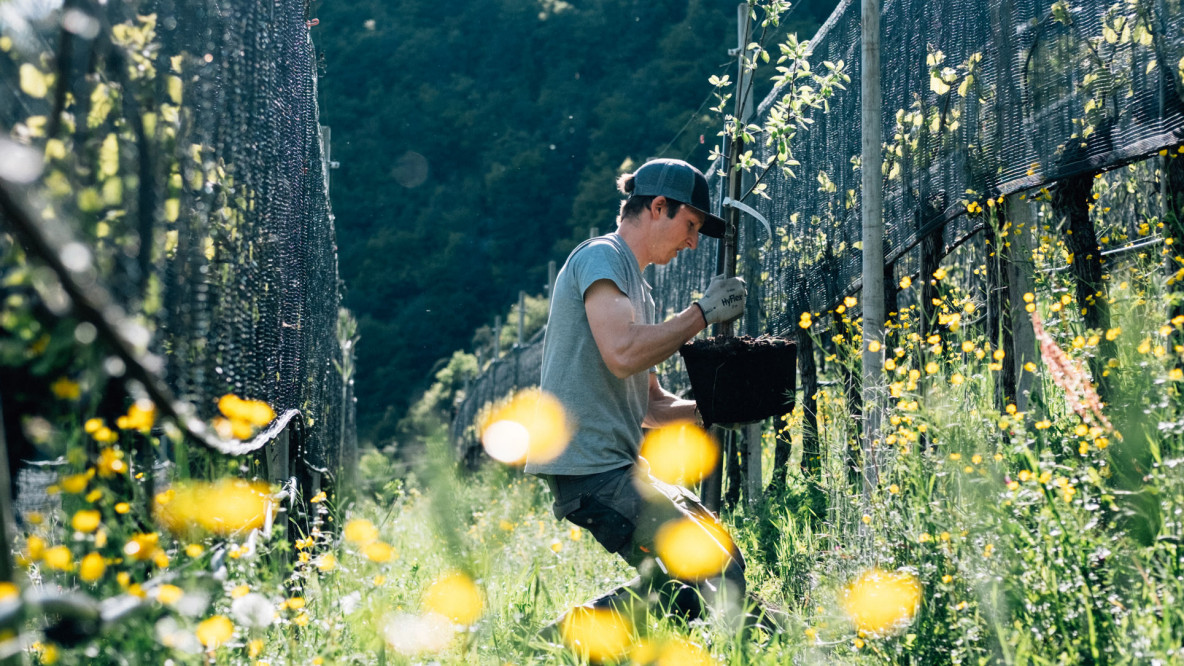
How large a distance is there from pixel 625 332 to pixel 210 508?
1.35 metres

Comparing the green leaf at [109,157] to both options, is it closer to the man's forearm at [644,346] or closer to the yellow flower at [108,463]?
the yellow flower at [108,463]

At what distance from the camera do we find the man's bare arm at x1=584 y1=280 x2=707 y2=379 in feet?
9.70

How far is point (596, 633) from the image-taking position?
9.23 ft

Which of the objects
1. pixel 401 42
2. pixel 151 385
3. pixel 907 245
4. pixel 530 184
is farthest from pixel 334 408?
pixel 530 184

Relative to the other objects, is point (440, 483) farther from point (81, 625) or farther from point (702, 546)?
point (702, 546)

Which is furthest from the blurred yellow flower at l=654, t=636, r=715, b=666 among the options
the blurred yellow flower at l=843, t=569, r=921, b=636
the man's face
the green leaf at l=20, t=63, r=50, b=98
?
the green leaf at l=20, t=63, r=50, b=98

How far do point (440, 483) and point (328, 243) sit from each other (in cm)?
624

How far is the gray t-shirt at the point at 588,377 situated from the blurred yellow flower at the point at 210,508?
100 cm

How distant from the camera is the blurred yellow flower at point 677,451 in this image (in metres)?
4.07

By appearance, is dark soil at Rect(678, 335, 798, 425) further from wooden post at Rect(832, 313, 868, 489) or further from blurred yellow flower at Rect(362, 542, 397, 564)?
blurred yellow flower at Rect(362, 542, 397, 564)

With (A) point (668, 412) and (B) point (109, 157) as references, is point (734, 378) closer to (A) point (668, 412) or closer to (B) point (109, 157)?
(A) point (668, 412)

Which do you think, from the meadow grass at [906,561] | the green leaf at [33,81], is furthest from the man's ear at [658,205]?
the green leaf at [33,81]

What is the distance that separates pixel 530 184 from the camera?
34.9 m

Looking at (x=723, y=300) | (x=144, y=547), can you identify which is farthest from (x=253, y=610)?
(x=723, y=300)
